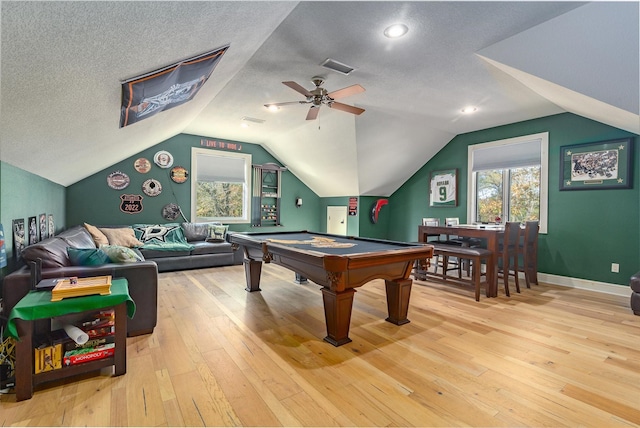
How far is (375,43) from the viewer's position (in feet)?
9.44

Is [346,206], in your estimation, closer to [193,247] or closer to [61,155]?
[193,247]

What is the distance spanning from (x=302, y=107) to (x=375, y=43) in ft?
6.82

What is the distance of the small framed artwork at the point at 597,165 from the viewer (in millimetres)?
4172

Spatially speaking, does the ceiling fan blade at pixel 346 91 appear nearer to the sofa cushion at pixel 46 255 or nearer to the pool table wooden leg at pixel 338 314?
the pool table wooden leg at pixel 338 314

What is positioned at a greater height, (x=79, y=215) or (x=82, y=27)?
(x=82, y=27)

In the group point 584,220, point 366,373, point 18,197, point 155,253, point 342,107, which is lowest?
point 366,373

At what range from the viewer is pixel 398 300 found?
119 inches

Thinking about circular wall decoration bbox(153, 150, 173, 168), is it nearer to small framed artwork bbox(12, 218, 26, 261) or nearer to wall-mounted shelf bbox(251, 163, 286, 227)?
wall-mounted shelf bbox(251, 163, 286, 227)

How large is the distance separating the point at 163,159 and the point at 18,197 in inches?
139

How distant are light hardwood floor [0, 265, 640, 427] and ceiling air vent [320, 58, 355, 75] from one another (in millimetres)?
2689

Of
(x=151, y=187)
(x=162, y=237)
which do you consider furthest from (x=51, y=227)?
(x=151, y=187)

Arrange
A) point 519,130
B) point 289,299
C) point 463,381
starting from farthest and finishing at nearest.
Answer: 1. point 519,130
2. point 289,299
3. point 463,381

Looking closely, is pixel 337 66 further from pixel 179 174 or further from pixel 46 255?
pixel 179 174

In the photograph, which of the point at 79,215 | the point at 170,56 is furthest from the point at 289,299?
the point at 79,215
